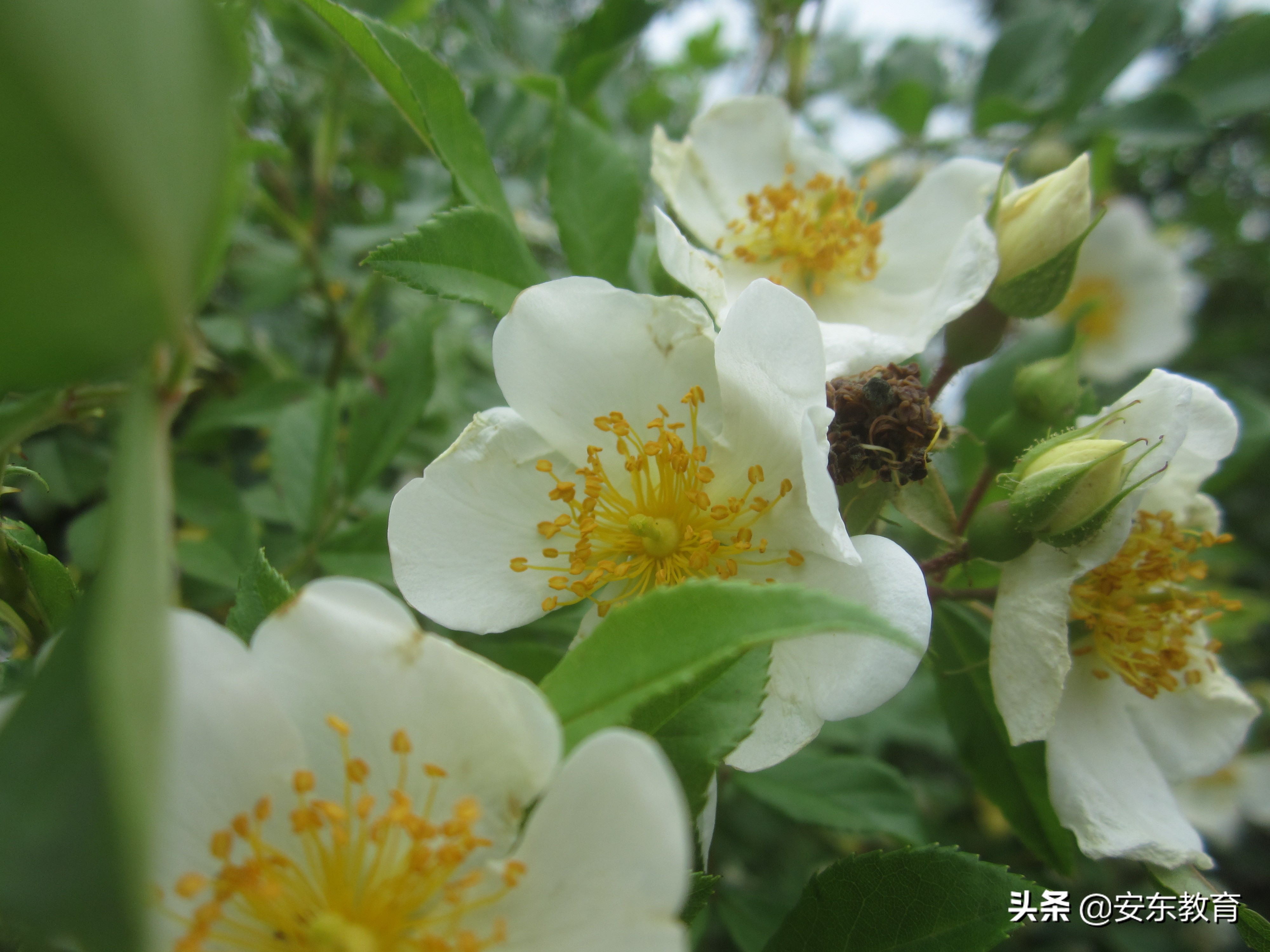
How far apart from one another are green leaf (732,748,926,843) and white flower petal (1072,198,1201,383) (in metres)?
1.82

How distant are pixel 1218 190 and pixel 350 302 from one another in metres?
2.83

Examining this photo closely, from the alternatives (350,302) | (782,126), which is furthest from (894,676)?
(350,302)

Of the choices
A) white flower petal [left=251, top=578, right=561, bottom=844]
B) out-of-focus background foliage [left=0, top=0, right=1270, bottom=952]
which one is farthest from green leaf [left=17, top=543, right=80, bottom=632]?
white flower petal [left=251, top=578, right=561, bottom=844]

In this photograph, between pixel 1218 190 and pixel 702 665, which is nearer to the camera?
pixel 702 665

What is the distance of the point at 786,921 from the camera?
0.81 m

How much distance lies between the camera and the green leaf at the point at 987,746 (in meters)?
0.95

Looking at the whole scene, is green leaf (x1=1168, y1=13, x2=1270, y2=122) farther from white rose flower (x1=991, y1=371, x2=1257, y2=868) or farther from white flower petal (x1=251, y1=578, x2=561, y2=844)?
white flower petal (x1=251, y1=578, x2=561, y2=844)

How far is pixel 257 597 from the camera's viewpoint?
2.18ft

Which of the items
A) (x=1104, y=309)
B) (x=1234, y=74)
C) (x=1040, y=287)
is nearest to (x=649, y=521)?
(x=1040, y=287)

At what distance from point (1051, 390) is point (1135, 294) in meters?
2.19

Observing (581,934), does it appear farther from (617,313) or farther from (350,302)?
(350,302)

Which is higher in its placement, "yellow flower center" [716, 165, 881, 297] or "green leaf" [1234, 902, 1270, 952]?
"yellow flower center" [716, 165, 881, 297]

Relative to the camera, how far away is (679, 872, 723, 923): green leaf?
60cm

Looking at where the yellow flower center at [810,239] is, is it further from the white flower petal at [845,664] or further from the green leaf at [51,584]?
the green leaf at [51,584]
